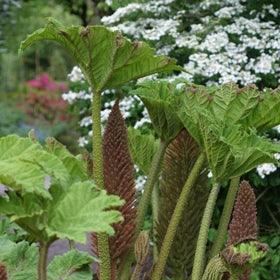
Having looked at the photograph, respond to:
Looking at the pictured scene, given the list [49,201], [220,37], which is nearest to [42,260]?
[49,201]

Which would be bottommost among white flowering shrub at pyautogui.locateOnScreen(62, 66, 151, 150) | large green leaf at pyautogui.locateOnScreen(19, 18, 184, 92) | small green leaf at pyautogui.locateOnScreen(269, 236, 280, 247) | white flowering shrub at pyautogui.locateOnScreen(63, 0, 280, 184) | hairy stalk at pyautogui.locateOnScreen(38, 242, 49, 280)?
small green leaf at pyautogui.locateOnScreen(269, 236, 280, 247)

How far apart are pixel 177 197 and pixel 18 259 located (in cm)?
59

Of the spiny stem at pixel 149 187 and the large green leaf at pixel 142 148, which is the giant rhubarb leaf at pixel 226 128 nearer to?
the spiny stem at pixel 149 187

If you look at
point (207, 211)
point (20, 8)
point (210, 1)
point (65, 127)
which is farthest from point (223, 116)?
point (20, 8)

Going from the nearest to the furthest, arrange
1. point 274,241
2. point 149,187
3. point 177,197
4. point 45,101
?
point 149,187 → point 177,197 → point 274,241 → point 45,101

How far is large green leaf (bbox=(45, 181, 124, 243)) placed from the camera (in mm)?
1182

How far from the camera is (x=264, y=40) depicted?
367 cm

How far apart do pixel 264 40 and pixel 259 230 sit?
1136 mm

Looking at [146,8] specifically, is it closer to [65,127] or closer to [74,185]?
[74,185]

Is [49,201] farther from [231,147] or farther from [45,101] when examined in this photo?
[45,101]

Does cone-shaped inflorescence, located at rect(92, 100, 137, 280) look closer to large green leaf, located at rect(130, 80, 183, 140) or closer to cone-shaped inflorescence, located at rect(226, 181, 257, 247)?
large green leaf, located at rect(130, 80, 183, 140)

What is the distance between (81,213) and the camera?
4.01ft

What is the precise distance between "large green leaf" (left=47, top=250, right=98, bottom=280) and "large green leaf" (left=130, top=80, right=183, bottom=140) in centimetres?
45

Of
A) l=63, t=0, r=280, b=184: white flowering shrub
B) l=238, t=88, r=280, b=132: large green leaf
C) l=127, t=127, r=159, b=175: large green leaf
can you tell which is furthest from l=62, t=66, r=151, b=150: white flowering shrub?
l=238, t=88, r=280, b=132: large green leaf
